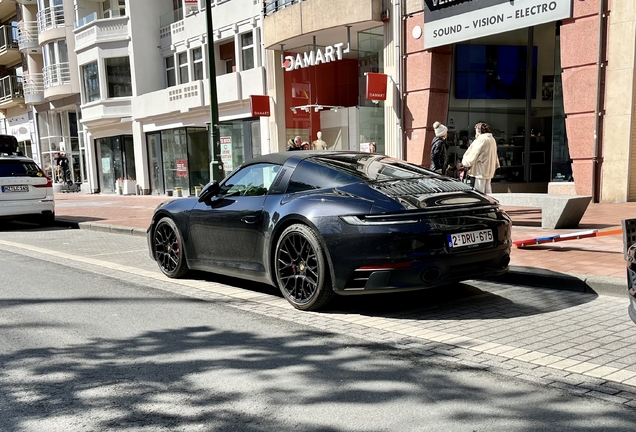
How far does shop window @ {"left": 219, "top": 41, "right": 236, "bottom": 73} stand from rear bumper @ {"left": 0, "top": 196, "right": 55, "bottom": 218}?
11.2 m

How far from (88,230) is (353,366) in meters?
11.0

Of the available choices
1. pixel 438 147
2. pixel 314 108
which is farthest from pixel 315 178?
pixel 314 108

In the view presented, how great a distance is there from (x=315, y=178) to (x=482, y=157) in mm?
5974

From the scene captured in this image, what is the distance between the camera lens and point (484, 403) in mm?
3002

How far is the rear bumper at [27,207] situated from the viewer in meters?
12.7

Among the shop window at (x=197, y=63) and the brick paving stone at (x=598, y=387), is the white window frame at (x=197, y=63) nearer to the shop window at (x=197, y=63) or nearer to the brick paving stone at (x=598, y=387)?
the shop window at (x=197, y=63)

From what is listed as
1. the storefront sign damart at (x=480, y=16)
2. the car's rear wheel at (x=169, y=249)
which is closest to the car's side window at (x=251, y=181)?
the car's rear wheel at (x=169, y=249)

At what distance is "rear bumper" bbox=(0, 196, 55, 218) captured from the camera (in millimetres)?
12680

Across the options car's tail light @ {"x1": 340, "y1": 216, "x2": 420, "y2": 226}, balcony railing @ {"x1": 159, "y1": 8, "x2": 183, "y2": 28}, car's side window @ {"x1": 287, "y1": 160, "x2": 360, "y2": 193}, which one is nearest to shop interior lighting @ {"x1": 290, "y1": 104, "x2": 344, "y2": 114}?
balcony railing @ {"x1": 159, "y1": 8, "x2": 183, "y2": 28}

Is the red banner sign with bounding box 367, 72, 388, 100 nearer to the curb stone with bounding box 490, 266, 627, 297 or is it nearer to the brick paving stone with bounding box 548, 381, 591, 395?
the curb stone with bounding box 490, 266, 627, 297

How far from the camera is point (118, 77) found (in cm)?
2683

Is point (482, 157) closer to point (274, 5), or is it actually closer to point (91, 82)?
point (274, 5)

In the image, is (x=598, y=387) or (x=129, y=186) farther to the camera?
(x=129, y=186)

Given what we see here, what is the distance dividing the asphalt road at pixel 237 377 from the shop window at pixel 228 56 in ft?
60.7
